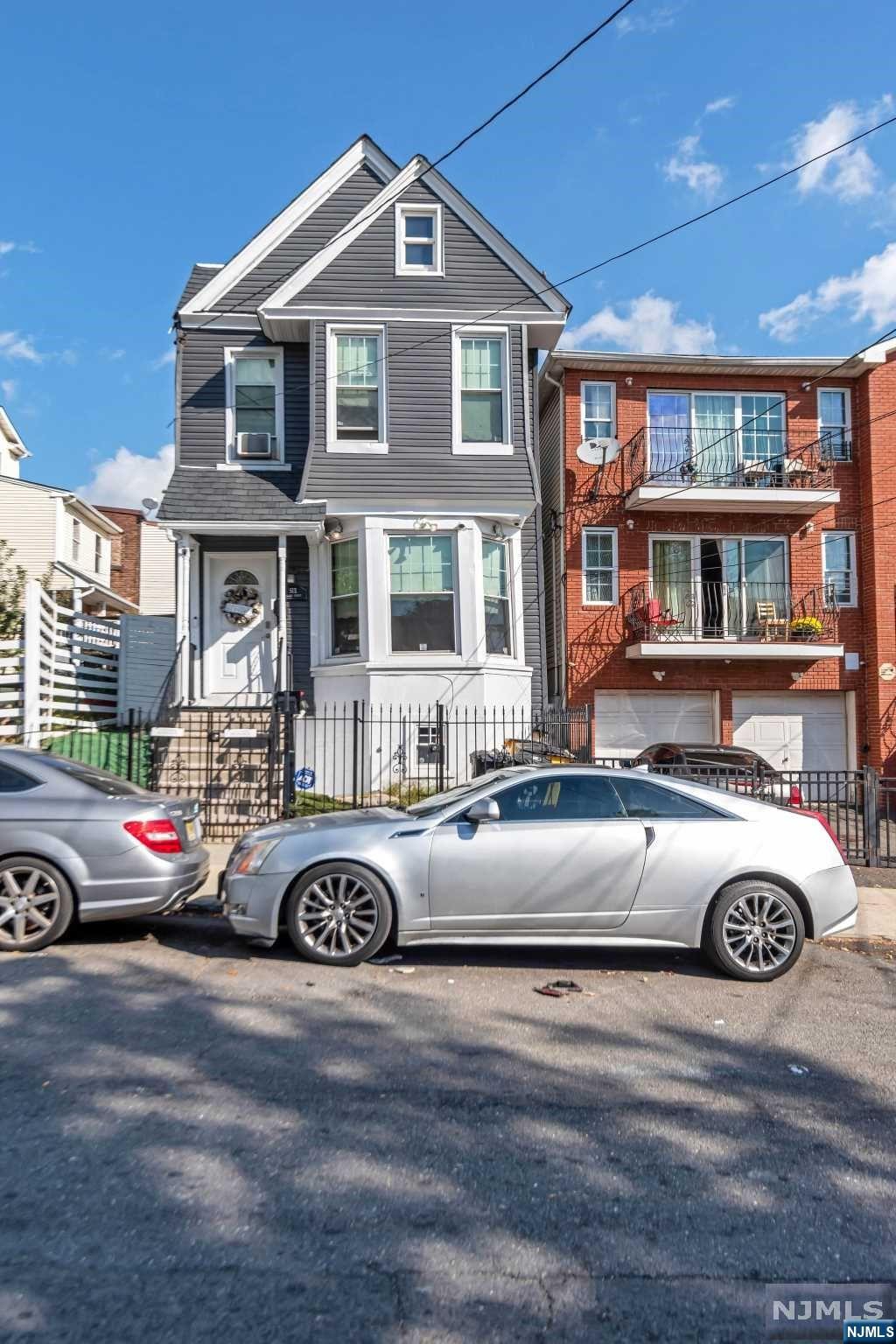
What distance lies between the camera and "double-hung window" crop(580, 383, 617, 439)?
18891 mm

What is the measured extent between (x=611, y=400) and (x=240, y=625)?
9.13m

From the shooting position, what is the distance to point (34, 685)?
12.4 meters

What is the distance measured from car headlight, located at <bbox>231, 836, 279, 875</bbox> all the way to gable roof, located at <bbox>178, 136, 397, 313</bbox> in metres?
11.5

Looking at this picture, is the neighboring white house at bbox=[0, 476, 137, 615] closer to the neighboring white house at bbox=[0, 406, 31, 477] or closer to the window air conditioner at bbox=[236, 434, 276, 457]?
the neighboring white house at bbox=[0, 406, 31, 477]

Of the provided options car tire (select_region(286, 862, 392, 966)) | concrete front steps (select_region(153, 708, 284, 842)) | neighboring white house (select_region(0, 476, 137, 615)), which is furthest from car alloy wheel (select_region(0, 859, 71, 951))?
neighboring white house (select_region(0, 476, 137, 615))

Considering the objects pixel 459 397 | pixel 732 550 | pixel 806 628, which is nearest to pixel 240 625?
pixel 459 397

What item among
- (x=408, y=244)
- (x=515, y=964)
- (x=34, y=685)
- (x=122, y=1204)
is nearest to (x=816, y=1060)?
(x=515, y=964)

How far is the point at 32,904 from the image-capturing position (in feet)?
22.1

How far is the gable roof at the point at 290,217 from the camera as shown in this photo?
1528cm

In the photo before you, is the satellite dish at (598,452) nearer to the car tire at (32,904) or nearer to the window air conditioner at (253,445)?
the window air conditioner at (253,445)

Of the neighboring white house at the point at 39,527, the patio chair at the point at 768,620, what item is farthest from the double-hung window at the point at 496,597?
the neighboring white house at the point at 39,527

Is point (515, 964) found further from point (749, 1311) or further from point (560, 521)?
point (560, 521)

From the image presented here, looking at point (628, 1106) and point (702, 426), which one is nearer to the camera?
point (628, 1106)

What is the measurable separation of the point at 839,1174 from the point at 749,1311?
1090 millimetres
